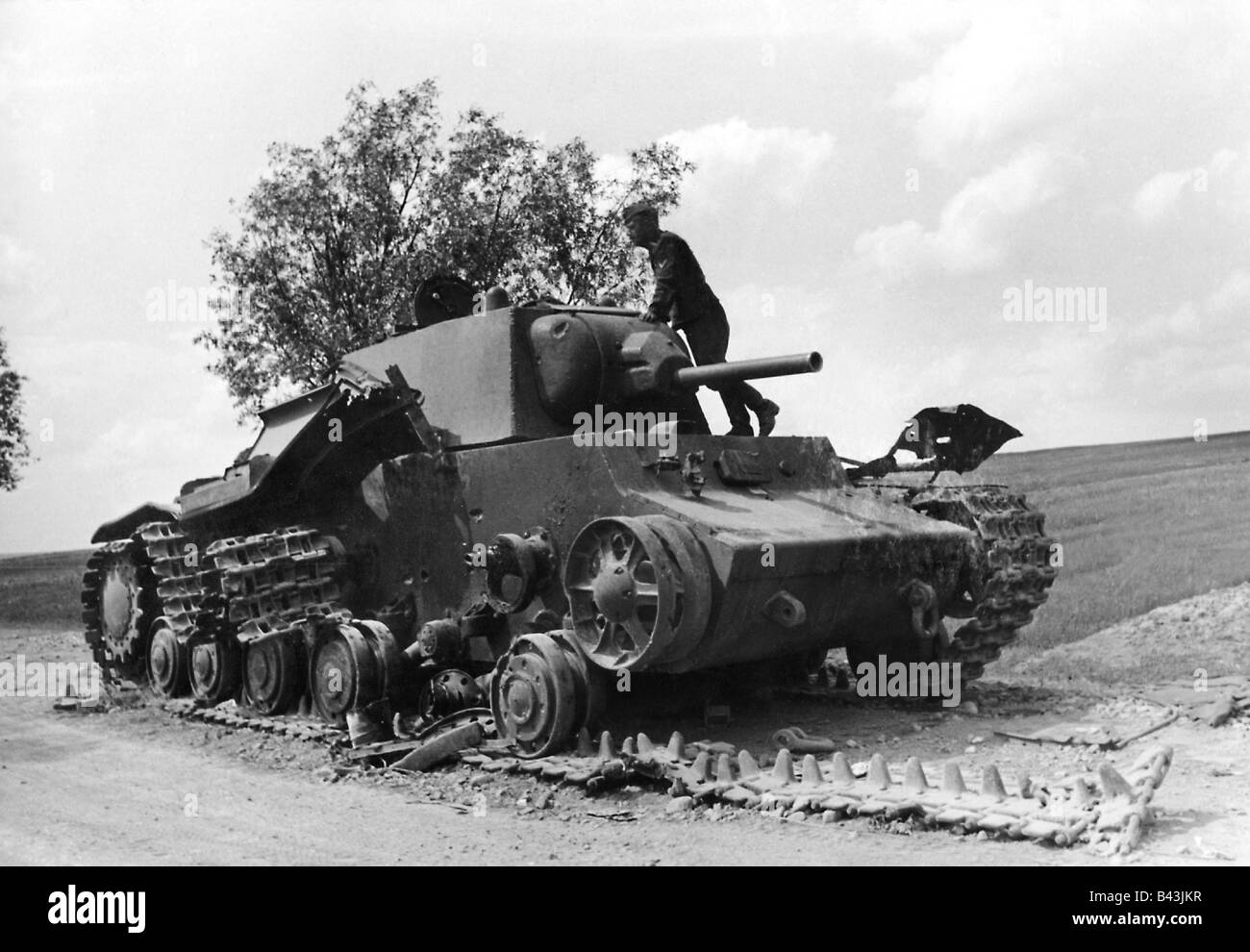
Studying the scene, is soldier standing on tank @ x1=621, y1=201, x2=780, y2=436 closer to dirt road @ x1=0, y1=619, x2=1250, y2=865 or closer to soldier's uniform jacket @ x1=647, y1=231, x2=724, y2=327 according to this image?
soldier's uniform jacket @ x1=647, y1=231, x2=724, y2=327

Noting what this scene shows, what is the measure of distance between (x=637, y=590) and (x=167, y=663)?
561 cm

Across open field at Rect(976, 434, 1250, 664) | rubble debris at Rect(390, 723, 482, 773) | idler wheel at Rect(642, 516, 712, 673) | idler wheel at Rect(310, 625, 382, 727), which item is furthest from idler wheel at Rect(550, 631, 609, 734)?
open field at Rect(976, 434, 1250, 664)

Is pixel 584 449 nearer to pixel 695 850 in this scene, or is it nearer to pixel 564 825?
pixel 564 825

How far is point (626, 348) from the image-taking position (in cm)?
942

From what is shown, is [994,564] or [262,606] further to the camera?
[262,606]

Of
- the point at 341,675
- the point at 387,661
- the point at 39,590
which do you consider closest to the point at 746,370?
the point at 387,661

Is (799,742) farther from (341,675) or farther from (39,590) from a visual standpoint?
(39,590)

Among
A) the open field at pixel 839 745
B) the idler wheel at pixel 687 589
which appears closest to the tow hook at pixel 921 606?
the open field at pixel 839 745

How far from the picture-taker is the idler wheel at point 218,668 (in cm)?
1052

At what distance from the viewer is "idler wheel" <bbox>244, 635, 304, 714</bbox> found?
972 cm

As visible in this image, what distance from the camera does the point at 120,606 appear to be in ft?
39.3

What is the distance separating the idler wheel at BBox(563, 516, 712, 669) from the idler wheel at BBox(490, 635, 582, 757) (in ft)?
0.69

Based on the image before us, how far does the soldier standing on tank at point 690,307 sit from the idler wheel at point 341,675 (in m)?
3.18
